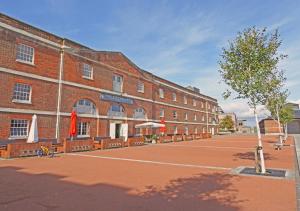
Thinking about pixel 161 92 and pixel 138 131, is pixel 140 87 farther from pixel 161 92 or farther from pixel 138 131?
pixel 161 92

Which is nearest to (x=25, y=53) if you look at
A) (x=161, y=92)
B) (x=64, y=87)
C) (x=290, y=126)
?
(x=64, y=87)

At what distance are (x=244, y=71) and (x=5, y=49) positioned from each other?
48.9 ft

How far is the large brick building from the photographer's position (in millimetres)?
17391

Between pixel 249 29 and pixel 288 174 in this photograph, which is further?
pixel 249 29

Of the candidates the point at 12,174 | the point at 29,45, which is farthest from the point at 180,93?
the point at 12,174

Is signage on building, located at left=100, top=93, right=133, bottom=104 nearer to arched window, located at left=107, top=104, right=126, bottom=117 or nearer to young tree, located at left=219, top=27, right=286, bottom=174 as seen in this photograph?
arched window, located at left=107, top=104, right=126, bottom=117

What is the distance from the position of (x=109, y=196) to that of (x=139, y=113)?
24951 millimetres

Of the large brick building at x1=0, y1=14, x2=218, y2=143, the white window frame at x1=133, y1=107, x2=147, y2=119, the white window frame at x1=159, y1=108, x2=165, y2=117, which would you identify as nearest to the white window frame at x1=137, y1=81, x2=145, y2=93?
the large brick building at x1=0, y1=14, x2=218, y2=143

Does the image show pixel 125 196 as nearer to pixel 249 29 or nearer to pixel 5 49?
pixel 249 29

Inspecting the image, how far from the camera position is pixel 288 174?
396 inches

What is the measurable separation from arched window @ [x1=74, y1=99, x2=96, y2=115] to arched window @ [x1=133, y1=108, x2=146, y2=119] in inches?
286

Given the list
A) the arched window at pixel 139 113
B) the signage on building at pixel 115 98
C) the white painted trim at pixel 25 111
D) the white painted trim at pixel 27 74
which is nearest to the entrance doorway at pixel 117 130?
the signage on building at pixel 115 98

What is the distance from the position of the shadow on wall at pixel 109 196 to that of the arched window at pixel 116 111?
694 inches

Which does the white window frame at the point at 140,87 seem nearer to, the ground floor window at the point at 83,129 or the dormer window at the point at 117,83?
the dormer window at the point at 117,83
